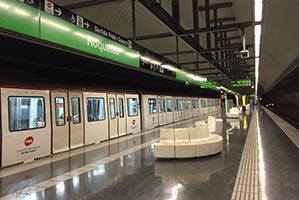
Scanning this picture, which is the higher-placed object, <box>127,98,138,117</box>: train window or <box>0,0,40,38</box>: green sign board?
<box>0,0,40,38</box>: green sign board

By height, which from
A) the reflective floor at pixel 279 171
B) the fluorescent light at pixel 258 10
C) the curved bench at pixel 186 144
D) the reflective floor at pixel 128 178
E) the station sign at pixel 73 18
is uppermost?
the fluorescent light at pixel 258 10

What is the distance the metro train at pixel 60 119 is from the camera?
6510mm

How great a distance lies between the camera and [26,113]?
694 centimetres

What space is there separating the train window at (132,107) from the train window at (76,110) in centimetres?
362

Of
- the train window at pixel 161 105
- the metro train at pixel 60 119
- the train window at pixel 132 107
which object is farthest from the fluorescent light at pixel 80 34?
the train window at pixel 161 105

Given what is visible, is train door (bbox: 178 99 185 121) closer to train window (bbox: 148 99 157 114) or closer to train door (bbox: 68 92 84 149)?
train window (bbox: 148 99 157 114)

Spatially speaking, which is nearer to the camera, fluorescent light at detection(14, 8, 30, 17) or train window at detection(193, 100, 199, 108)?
fluorescent light at detection(14, 8, 30, 17)

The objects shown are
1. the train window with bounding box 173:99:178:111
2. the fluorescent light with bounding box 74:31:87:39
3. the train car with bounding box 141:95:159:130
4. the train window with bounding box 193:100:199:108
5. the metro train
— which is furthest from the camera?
the train window with bounding box 193:100:199:108

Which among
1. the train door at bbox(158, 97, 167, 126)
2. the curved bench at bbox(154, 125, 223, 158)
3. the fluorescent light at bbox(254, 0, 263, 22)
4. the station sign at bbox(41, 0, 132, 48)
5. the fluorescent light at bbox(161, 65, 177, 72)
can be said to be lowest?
the curved bench at bbox(154, 125, 223, 158)

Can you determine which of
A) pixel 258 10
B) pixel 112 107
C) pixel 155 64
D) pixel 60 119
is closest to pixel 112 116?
pixel 112 107

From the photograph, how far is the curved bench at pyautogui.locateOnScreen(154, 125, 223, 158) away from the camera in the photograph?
6613 mm

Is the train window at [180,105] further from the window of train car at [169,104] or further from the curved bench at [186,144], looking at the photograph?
the curved bench at [186,144]

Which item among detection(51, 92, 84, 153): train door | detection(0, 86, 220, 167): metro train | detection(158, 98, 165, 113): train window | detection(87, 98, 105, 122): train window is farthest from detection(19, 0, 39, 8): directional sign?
detection(158, 98, 165, 113): train window

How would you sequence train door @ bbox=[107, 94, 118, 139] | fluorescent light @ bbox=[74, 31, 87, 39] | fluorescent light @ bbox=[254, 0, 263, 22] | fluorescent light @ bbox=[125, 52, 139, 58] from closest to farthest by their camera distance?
1. fluorescent light @ bbox=[74, 31, 87, 39]
2. fluorescent light @ bbox=[254, 0, 263, 22]
3. fluorescent light @ bbox=[125, 52, 139, 58]
4. train door @ bbox=[107, 94, 118, 139]
